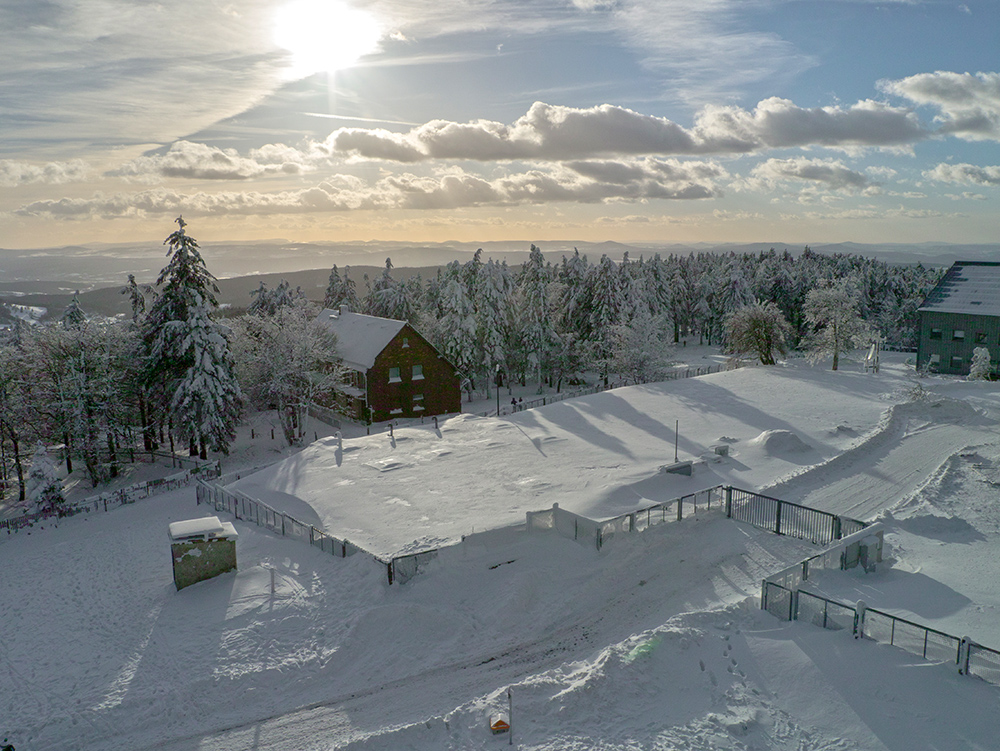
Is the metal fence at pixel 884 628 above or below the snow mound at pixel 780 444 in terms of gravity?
above

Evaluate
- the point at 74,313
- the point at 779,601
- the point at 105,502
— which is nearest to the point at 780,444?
the point at 779,601

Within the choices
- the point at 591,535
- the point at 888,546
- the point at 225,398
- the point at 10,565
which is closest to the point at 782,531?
the point at 888,546

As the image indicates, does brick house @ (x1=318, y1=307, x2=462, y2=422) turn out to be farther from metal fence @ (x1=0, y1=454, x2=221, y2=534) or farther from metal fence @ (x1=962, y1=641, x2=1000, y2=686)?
metal fence @ (x1=962, y1=641, x2=1000, y2=686)

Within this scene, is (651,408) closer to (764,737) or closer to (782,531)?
(782,531)

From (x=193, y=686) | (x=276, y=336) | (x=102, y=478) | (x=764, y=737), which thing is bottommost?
(x=102, y=478)

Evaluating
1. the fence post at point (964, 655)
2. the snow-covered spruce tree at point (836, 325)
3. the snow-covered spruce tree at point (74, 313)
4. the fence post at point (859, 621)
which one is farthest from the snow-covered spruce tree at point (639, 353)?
the fence post at point (964, 655)

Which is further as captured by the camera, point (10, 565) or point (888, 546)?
point (10, 565)

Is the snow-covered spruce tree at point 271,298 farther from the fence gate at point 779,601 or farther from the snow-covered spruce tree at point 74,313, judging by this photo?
the fence gate at point 779,601

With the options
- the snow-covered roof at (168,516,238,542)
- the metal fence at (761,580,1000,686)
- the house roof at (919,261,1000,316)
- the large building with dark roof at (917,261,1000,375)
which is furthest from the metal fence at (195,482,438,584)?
the house roof at (919,261,1000,316)
